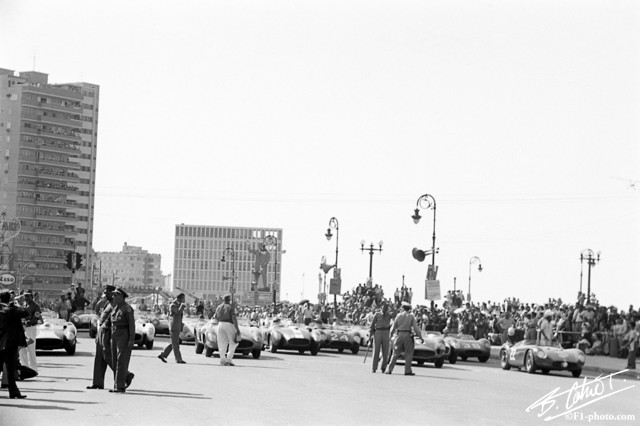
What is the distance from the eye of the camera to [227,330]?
93.5ft

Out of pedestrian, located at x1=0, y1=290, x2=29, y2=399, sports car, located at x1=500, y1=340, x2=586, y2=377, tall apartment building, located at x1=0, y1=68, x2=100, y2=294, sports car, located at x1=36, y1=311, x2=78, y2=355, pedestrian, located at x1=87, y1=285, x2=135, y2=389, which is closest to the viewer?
pedestrian, located at x1=0, y1=290, x2=29, y2=399

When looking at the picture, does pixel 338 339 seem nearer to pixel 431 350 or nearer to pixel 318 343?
pixel 318 343

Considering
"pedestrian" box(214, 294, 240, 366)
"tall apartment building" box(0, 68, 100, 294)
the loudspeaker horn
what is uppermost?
"tall apartment building" box(0, 68, 100, 294)

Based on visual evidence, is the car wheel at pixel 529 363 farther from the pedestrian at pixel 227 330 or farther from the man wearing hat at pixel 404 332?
the pedestrian at pixel 227 330

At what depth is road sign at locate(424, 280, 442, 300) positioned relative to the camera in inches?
1916

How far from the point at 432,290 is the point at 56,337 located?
2187 cm

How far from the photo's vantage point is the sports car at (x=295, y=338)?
37.2m

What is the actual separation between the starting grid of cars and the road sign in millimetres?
5514

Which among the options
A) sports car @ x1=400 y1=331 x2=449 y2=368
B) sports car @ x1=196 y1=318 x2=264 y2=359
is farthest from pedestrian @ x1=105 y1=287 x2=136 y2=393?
sports car @ x1=400 y1=331 x2=449 y2=368

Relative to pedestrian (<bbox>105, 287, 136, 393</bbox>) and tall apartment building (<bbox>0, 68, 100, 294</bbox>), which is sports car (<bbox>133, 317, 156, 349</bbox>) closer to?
pedestrian (<bbox>105, 287, 136, 393</bbox>)

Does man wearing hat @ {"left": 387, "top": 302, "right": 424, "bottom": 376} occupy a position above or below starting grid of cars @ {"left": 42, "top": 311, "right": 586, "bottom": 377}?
Answer: above

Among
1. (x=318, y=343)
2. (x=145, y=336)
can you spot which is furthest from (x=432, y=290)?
(x=145, y=336)

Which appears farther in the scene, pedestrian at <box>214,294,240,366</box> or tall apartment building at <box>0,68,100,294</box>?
tall apartment building at <box>0,68,100,294</box>

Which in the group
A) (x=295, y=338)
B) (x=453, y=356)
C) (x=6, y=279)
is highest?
(x=6, y=279)
